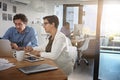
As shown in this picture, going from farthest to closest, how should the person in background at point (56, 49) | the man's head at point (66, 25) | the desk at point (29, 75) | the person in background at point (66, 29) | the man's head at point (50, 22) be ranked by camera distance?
the man's head at point (66, 25), the person in background at point (66, 29), the man's head at point (50, 22), the person in background at point (56, 49), the desk at point (29, 75)

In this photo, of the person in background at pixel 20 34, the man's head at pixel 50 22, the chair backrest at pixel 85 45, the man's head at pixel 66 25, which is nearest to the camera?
the man's head at pixel 50 22

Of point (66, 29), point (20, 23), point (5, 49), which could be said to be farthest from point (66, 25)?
point (5, 49)

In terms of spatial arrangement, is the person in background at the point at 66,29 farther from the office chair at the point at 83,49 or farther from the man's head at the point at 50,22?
the man's head at the point at 50,22

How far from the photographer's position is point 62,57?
6.25 ft

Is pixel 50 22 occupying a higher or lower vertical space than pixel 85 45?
higher

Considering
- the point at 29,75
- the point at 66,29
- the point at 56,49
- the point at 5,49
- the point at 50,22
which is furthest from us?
the point at 66,29

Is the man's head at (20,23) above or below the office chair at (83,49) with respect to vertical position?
above

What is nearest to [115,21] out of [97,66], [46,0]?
[97,66]

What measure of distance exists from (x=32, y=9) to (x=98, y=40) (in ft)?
8.17

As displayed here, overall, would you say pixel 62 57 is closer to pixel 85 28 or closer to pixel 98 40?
pixel 98 40

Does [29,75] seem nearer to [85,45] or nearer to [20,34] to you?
[20,34]

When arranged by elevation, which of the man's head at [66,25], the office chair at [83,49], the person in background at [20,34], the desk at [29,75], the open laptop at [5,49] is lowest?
the office chair at [83,49]

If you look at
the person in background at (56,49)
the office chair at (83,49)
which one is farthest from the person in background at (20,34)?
the office chair at (83,49)

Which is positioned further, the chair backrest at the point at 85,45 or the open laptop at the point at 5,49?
the chair backrest at the point at 85,45
